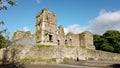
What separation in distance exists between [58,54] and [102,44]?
81.8 feet

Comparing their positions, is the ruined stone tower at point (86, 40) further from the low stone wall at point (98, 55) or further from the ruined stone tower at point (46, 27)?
the ruined stone tower at point (46, 27)

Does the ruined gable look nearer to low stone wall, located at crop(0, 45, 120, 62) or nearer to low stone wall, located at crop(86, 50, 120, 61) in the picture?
low stone wall, located at crop(0, 45, 120, 62)

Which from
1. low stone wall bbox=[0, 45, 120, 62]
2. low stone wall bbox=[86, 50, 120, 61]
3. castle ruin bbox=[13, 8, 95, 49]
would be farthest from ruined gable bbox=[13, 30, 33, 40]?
low stone wall bbox=[86, 50, 120, 61]

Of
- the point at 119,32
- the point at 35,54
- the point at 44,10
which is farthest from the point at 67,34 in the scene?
the point at 119,32

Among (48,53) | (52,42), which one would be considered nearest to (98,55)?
(52,42)

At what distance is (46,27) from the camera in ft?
89.4

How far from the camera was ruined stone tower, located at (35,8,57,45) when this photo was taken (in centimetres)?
2695

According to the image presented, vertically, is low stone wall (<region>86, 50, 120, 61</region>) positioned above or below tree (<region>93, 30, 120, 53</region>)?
below

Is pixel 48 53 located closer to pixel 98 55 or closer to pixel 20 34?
pixel 20 34

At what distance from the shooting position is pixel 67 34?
1292 inches

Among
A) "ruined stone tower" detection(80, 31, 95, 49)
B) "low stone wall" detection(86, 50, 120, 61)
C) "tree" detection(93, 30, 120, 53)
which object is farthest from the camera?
"tree" detection(93, 30, 120, 53)

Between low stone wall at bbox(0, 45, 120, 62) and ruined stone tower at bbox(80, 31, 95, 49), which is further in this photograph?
ruined stone tower at bbox(80, 31, 95, 49)

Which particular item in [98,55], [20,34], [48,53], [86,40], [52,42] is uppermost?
[20,34]

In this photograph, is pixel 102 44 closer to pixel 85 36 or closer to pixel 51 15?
pixel 85 36
